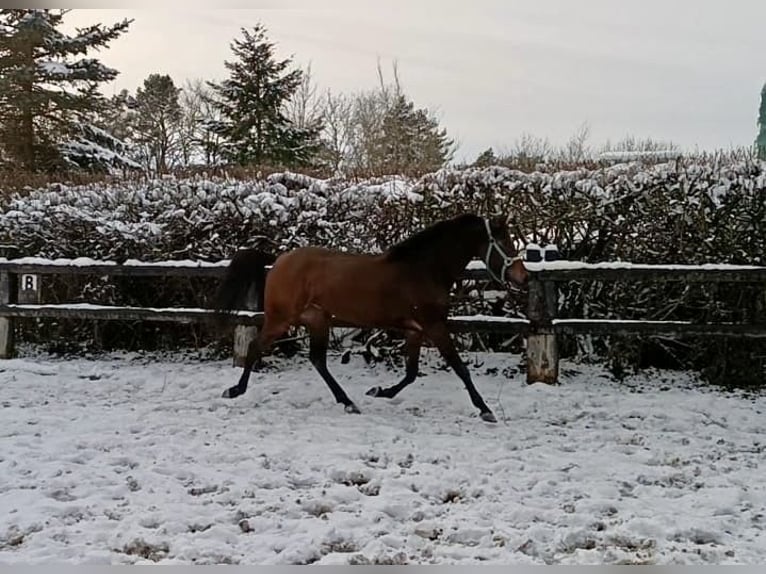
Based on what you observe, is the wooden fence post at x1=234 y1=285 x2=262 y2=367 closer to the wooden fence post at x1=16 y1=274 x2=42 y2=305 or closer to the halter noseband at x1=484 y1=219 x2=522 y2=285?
the wooden fence post at x1=16 y1=274 x2=42 y2=305

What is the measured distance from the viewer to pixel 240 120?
20922 mm

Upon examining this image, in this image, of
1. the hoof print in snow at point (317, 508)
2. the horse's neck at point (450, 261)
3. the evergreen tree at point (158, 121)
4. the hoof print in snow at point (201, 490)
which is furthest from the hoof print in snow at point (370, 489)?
the evergreen tree at point (158, 121)

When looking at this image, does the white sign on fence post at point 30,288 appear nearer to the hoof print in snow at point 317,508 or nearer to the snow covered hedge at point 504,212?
the snow covered hedge at point 504,212

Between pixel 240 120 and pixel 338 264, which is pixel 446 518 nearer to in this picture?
pixel 338 264

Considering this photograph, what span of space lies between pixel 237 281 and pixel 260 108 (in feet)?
52.6

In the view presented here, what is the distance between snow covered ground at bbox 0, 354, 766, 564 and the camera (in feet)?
9.56

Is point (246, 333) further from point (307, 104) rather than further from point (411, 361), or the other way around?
point (307, 104)

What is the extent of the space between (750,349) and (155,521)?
16.6ft

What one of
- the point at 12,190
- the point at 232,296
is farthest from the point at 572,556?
the point at 12,190

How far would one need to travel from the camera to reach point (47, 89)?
1794 centimetres

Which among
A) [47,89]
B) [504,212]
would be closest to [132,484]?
[504,212]

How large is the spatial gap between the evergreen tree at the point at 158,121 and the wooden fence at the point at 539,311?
79.4ft

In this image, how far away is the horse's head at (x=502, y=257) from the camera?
17.1 feet

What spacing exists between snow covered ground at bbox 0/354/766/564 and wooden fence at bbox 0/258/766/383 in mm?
470
